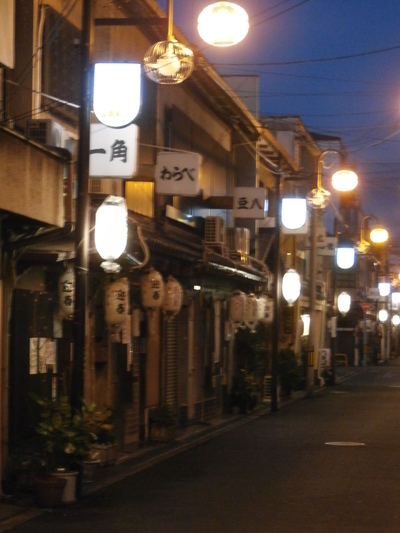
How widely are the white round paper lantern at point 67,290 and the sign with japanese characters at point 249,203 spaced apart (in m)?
13.4

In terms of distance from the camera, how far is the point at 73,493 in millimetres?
13109

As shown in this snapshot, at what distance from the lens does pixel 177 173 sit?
21.1 meters

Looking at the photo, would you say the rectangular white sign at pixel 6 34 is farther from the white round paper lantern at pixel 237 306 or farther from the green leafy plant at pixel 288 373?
the green leafy plant at pixel 288 373

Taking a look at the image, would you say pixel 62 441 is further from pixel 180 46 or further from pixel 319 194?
pixel 319 194

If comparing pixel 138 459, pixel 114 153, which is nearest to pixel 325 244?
pixel 138 459

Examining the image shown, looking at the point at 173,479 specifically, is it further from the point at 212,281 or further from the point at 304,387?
the point at 304,387

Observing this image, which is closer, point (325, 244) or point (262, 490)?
point (262, 490)

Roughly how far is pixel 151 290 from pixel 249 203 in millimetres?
10063

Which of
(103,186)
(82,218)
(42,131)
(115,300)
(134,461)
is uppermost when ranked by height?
(42,131)

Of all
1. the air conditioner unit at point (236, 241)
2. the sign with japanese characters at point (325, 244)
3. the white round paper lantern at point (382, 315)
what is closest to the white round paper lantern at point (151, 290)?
the air conditioner unit at point (236, 241)

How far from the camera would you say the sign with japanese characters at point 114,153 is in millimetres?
16812

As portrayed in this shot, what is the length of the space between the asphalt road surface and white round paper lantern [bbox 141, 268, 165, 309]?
2.95 meters

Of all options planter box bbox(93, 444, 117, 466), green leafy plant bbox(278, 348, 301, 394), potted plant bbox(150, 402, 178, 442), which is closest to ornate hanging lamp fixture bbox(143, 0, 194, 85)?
planter box bbox(93, 444, 117, 466)

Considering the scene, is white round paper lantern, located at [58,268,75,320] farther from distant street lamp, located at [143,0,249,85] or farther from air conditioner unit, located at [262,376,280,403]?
air conditioner unit, located at [262,376,280,403]
